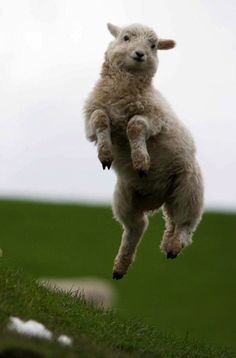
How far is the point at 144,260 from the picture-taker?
45.1 meters

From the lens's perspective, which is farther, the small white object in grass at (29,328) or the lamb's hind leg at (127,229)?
the lamb's hind leg at (127,229)

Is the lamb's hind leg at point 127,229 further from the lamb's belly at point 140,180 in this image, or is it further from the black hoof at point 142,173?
the black hoof at point 142,173

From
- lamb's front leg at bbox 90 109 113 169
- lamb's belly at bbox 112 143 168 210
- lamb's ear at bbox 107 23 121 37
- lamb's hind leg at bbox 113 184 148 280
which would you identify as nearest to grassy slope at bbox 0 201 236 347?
lamb's hind leg at bbox 113 184 148 280

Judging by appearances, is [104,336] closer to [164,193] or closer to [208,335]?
[164,193]

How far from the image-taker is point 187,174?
1535cm

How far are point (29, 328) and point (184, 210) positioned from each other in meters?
3.73

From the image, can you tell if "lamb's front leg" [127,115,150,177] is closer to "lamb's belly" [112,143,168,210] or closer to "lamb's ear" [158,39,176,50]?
"lamb's belly" [112,143,168,210]

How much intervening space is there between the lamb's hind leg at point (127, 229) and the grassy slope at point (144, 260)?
20.7m

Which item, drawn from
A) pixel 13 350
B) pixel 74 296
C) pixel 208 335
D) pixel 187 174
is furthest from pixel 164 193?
pixel 208 335

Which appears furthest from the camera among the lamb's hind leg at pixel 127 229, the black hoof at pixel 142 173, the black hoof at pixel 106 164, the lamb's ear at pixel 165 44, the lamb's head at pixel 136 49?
the lamb's hind leg at pixel 127 229

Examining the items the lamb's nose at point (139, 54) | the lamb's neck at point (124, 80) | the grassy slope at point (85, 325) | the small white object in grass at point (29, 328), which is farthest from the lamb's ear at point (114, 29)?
the small white object in grass at point (29, 328)

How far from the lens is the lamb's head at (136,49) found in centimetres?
1481

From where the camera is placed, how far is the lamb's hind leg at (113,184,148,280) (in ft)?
51.6

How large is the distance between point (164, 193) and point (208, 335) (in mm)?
21996
